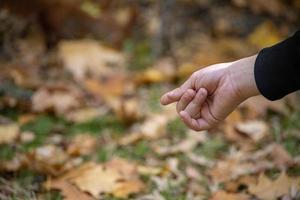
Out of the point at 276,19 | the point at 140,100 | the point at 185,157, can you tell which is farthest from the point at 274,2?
the point at 185,157

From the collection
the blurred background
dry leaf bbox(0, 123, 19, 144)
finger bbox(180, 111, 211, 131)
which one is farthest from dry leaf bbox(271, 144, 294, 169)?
dry leaf bbox(0, 123, 19, 144)

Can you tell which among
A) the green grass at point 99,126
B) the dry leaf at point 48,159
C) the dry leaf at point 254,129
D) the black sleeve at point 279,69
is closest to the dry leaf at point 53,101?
the green grass at point 99,126

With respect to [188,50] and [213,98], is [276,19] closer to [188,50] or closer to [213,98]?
[188,50]

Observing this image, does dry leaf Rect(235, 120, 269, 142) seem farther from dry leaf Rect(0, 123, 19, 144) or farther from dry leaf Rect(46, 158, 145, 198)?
dry leaf Rect(0, 123, 19, 144)

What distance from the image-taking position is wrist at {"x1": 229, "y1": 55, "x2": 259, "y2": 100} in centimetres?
161

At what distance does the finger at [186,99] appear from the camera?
5.71 feet

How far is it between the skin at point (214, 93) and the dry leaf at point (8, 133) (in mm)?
1023

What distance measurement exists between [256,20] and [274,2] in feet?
0.78

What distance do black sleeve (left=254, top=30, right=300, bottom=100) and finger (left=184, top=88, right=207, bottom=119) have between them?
0.21m

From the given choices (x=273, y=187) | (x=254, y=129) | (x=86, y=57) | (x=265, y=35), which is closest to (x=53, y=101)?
(x=86, y=57)

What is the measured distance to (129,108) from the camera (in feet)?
9.22

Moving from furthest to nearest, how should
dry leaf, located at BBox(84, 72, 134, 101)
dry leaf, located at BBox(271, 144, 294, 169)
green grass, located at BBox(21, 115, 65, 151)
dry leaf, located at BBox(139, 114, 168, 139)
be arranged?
dry leaf, located at BBox(84, 72, 134, 101) → dry leaf, located at BBox(139, 114, 168, 139) → green grass, located at BBox(21, 115, 65, 151) → dry leaf, located at BBox(271, 144, 294, 169)

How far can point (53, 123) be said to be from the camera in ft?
9.00

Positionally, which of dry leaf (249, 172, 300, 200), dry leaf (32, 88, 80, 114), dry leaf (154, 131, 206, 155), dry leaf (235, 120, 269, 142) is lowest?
dry leaf (249, 172, 300, 200)
